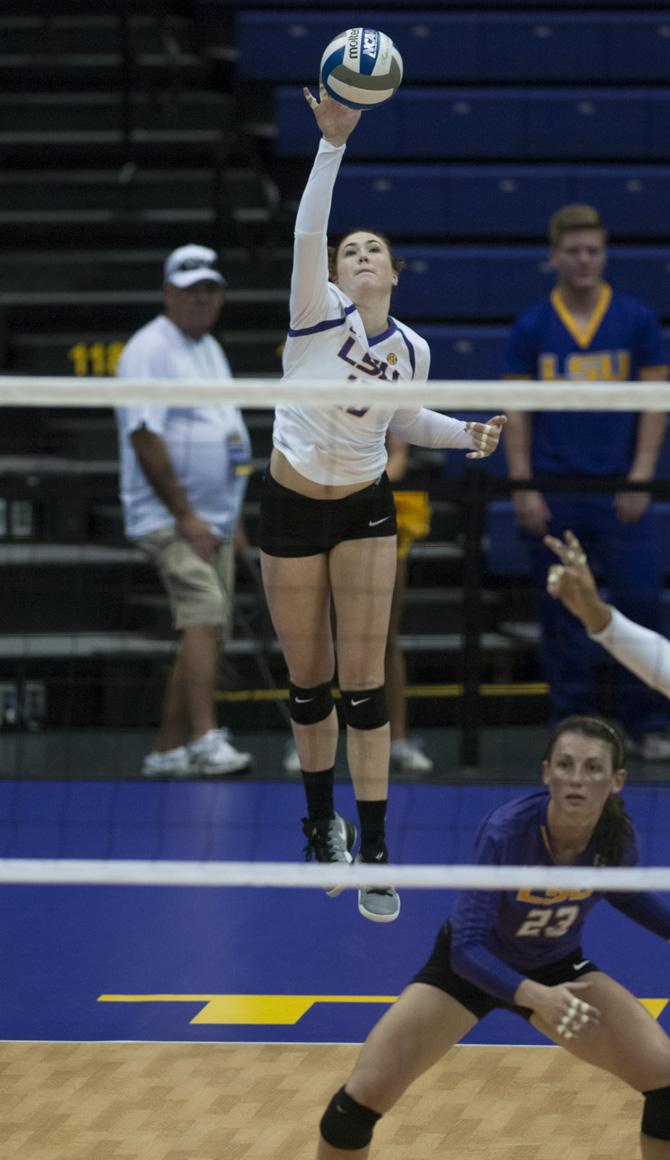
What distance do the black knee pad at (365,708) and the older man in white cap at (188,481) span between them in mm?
2776

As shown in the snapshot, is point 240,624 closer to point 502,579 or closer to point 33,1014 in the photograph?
point 502,579

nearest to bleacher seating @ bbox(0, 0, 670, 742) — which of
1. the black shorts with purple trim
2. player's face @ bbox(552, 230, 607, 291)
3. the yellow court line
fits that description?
player's face @ bbox(552, 230, 607, 291)

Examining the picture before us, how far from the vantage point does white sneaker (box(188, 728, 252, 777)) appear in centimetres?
816

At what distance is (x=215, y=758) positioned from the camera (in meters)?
8.20

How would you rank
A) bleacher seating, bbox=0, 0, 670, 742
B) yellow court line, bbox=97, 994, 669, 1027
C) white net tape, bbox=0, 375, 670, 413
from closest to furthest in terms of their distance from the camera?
white net tape, bbox=0, 375, 670, 413 → yellow court line, bbox=97, 994, 669, 1027 → bleacher seating, bbox=0, 0, 670, 742

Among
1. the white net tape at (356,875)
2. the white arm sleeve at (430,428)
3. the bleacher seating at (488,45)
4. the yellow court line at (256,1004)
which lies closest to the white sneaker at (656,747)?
the yellow court line at (256,1004)

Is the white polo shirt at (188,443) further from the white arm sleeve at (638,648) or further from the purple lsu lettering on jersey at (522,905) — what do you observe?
the white arm sleeve at (638,648)

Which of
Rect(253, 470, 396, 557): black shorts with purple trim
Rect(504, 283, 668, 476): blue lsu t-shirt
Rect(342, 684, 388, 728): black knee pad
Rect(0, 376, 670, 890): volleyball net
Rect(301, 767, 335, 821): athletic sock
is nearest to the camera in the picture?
Rect(253, 470, 396, 557): black shorts with purple trim

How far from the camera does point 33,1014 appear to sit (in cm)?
587

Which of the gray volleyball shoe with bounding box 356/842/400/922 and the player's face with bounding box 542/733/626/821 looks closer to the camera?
the player's face with bounding box 542/733/626/821

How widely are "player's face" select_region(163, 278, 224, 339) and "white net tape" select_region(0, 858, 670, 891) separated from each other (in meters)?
4.15

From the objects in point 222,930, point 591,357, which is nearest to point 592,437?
point 591,357

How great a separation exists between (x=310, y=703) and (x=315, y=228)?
1360 mm

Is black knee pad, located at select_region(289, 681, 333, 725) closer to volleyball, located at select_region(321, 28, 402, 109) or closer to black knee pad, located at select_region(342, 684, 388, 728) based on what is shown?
black knee pad, located at select_region(342, 684, 388, 728)
